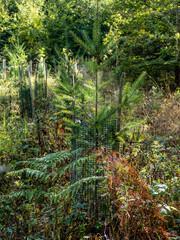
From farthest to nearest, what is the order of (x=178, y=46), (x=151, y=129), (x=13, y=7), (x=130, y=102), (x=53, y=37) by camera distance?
(x=13, y=7) → (x=53, y=37) → (x=178, y=46) → (x=151, y=129) → (x=130, y=102)

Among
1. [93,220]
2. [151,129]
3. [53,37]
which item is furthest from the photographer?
[53,37]

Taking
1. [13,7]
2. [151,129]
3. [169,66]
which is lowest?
[151,129]

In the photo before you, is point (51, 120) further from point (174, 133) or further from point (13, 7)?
point (13, 7)

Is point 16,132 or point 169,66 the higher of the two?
point 169,66

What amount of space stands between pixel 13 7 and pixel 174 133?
1427 centimetres

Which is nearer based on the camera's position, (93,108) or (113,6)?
(93,108)

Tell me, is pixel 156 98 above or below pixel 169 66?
below

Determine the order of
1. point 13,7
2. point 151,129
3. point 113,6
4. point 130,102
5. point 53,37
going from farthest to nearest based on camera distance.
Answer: point 13,7 < point 53,37 < point 113,6 < point 151,129 < point 130,102

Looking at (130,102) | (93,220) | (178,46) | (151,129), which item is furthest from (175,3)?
(93,220)

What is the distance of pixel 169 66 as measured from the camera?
6.24 m

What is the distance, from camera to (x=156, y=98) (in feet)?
17.0

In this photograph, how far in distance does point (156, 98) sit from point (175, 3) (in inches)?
96.8

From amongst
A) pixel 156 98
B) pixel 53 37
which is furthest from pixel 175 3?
pixel 53 37

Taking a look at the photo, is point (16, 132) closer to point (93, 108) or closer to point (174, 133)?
point (93, 108)
